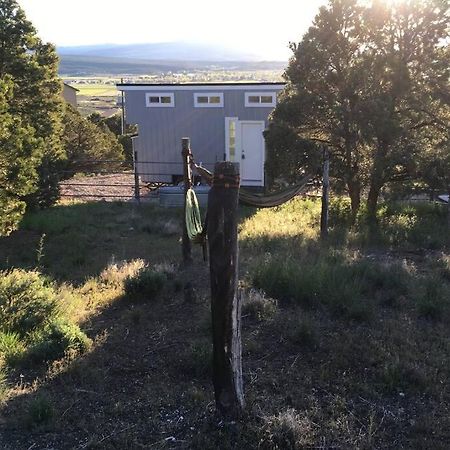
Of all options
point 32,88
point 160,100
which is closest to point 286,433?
point 32,88

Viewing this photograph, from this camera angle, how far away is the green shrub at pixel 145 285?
255 inches

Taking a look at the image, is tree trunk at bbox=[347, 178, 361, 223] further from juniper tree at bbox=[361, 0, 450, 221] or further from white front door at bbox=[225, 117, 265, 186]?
white front door at bbox=[225, 117, 265, 186]

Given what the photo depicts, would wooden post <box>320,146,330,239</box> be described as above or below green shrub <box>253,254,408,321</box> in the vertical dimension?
above

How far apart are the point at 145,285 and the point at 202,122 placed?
11.1 m

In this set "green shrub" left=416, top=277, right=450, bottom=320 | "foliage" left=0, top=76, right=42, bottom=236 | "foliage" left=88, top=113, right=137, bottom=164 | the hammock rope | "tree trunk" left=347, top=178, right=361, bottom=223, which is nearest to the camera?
"green shrub" left=416, top=277, right=450, bottom=320

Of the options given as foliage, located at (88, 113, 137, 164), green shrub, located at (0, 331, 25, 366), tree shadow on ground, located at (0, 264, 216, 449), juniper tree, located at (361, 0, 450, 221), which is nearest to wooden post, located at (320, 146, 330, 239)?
juniper tree, located at (361, 0, 450, 221)

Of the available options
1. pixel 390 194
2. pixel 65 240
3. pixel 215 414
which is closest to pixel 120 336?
pixel 215 414

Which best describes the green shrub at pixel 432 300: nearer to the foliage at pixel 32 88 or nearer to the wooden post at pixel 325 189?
the wooden post at pixel 325 189

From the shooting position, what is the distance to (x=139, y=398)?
4215mm

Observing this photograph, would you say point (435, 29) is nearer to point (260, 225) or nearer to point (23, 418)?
point (260, 225)

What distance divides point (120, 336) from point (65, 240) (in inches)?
225

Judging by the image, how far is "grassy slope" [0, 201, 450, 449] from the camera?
3727 mm

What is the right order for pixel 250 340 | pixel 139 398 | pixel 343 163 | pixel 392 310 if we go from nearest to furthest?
1. pixel 139 398
2. pixel 250 340
3. pixel 392 310
4. pixel 343 163

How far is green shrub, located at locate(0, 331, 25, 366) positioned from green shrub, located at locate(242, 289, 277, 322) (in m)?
2.26
